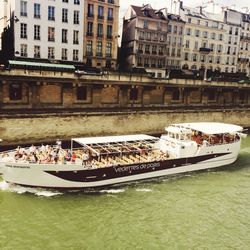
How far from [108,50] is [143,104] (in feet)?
49.6

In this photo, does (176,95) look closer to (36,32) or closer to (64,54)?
(64,54)

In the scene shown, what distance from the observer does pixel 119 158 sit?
21469 millimetres

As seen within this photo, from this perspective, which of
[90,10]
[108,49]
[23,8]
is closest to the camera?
[23,8]

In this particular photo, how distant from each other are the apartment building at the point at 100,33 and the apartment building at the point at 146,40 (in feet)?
16.0

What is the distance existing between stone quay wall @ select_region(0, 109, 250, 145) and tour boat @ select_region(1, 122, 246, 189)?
6672 millimetres

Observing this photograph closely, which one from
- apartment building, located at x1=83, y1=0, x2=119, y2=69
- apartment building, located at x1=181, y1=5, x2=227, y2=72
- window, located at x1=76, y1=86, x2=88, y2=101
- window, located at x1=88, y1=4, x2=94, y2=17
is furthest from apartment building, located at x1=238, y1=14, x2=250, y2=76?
window, located at x1=76, y1=86, x2=88, y2=101

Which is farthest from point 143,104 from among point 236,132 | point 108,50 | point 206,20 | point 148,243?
point 206,20

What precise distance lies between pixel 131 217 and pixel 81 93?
17278 mm

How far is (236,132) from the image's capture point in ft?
82.2

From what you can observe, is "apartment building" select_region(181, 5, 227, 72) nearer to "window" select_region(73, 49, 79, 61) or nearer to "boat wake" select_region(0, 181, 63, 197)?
"window" select_region(73, 49, 79, 61)

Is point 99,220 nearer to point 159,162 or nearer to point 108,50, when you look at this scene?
point 159,162

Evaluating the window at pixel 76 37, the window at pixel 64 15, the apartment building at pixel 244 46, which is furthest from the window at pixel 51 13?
the apartment building at pixel 244 46

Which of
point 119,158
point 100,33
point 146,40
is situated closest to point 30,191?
point 119,158

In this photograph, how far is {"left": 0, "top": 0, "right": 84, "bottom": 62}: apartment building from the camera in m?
38.9
